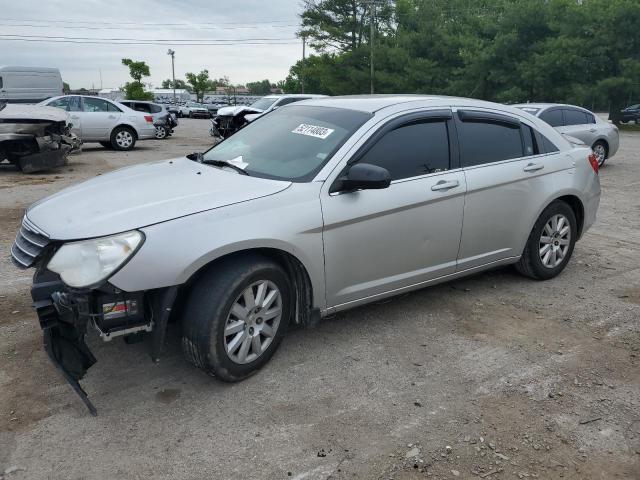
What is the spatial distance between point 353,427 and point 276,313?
2.85 feet

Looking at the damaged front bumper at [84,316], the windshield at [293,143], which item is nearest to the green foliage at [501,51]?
the windshield at [293,143]

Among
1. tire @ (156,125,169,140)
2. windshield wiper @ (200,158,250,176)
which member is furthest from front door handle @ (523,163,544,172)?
tire @ (156,125,169,140)

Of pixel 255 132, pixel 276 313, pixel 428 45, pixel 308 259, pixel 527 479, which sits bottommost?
pixel 527 479

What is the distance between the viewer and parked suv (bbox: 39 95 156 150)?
51.3 ft

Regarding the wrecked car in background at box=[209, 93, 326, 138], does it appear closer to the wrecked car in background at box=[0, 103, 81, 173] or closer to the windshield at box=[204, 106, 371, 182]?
the wrecked car in background at box=[0, 103, 81, 173]

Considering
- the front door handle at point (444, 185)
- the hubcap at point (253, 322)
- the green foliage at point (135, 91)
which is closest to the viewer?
the hubcap at point (253, 322)

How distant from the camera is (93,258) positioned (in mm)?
2951

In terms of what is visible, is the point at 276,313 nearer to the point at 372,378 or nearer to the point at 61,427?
the point at 372,378

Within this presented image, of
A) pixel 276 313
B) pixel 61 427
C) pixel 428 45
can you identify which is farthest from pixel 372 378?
pixel 428 45

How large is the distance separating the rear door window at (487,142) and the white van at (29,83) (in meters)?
24.2

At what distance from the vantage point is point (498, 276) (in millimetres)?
5387

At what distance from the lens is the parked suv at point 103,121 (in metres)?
15.6

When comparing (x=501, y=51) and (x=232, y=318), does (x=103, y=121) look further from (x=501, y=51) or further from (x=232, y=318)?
(x=501, y=51)

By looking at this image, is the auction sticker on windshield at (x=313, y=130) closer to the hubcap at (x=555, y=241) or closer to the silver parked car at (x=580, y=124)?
the hubcap at (x=555, y=241)
